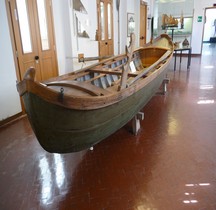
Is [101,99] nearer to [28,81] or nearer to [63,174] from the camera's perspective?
[28,81]

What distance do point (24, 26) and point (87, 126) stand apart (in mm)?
2698

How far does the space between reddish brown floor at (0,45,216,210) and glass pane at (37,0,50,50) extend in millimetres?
1639

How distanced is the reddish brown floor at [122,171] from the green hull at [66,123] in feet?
1.49

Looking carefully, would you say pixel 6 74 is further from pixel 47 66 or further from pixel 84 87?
pixel 84 87

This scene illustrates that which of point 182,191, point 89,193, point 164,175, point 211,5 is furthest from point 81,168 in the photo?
point 211,5

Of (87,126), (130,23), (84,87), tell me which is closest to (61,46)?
(84,87)

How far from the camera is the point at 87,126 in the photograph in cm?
200

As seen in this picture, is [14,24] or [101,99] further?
[14,24]

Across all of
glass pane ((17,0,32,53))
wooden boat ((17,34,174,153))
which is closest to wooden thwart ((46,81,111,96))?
wooden boat ((17,34,174,153))

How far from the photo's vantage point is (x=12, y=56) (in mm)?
3535

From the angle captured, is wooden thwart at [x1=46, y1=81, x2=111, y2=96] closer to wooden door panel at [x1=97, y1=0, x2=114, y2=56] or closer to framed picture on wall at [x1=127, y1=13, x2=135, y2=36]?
wooden door panel at [x1=97, y1=0, x2=114, y2=56]

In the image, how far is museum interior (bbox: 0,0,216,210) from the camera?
76.2 inches

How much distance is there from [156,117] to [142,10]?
22.6 feet

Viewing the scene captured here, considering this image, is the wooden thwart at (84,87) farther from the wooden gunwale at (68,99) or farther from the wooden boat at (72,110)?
the wooden gunwale at (68,99)
